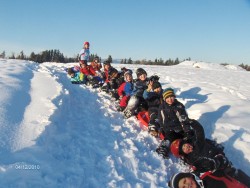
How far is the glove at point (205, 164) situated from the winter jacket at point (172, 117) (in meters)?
1.12

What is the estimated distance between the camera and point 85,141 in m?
5.86

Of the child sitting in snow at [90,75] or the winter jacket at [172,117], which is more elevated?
the child sitting in snow at [90,75]

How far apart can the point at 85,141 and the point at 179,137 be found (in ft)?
5.88

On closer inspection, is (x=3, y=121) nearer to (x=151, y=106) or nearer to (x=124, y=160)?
(x=124, y=160)

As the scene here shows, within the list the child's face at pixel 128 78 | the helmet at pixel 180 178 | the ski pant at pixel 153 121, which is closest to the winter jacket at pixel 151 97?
the ski pant at pixel 153 121

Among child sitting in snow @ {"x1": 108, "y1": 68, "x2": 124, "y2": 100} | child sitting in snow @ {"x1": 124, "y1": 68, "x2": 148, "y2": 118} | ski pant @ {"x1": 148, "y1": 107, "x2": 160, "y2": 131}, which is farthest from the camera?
child sitting in snow @ {"x1": 108, "y1": 68, "x2": 124, "y2": 100}

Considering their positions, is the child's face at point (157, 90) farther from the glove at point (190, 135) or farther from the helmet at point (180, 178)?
the helmet at point (180, 178)

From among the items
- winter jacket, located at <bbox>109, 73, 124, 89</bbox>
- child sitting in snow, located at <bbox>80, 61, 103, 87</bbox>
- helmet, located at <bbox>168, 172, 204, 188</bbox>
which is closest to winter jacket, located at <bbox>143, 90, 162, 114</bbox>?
winter jacket, located at <bbox>109, 73, 124, 89</bbox>

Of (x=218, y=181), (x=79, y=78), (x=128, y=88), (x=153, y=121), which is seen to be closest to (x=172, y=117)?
(x=153, y=121)

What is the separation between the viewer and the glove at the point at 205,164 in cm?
502

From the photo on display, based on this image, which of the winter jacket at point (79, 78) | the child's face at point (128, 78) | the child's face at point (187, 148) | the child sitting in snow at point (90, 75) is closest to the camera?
the child's face at point (187, 148)

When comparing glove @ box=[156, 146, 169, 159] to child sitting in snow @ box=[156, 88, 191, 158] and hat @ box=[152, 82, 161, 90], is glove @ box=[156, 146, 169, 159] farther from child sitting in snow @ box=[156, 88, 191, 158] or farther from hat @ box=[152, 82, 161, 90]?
hat @ box=[152, 82, 161, 90]

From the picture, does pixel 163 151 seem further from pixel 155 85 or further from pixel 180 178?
pixel 155 85

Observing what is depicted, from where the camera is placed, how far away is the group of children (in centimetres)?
465
